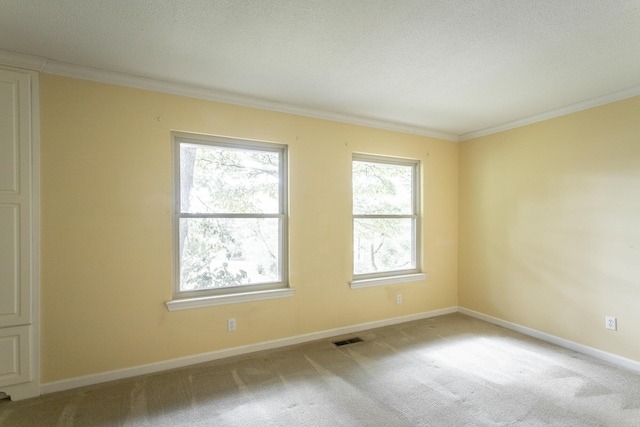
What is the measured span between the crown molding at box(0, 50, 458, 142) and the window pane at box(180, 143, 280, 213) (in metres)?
0.47

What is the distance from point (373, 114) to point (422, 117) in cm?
61

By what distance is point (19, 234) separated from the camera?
90.4 inches

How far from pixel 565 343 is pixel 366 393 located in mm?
2382

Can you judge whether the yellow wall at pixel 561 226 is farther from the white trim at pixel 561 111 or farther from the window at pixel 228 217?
the window at pixel 228 217

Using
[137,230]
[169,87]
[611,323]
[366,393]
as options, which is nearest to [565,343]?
[611,323]

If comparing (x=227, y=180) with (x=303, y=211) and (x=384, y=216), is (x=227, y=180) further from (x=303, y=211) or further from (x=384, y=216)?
(x=384, y=216)

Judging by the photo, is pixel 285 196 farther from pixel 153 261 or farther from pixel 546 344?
pixel 546 344

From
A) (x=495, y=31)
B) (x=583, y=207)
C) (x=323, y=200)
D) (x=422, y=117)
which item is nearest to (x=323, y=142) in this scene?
(x=323, y=200)

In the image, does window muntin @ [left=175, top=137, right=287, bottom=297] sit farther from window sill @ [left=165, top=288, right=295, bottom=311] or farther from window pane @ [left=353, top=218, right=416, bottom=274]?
window pane @ [left=353, top=218, right=416, bottom=274]

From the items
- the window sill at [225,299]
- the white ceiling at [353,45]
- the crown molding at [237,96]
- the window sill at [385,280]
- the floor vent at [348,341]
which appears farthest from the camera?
the window sill at [385,280]

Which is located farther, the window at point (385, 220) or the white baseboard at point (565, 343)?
the window at point (385, 220)

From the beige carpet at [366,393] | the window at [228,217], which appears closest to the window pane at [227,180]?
the window at [228,217]

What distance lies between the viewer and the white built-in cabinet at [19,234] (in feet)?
7.40

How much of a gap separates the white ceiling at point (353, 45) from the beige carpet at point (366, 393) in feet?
8.22
